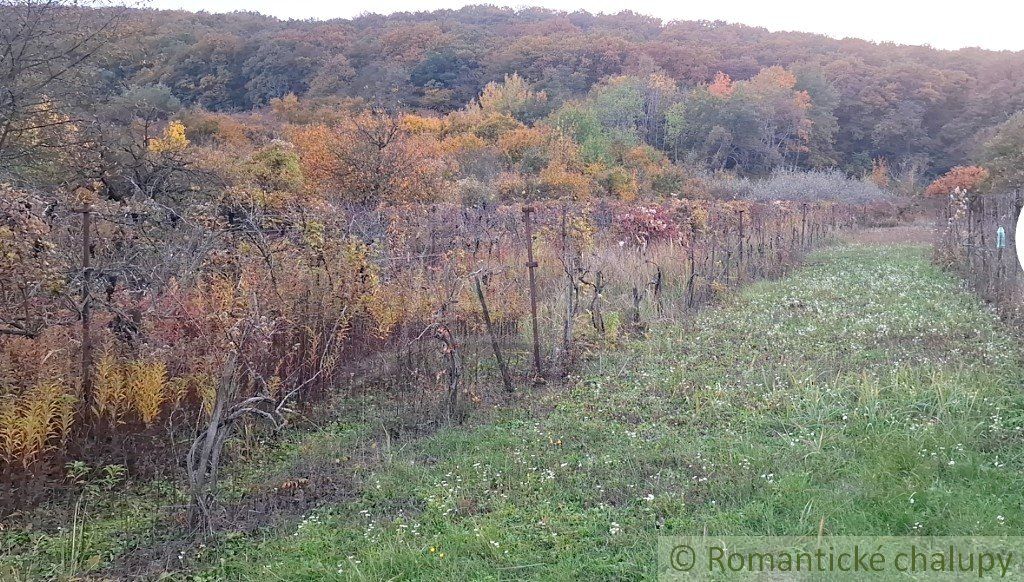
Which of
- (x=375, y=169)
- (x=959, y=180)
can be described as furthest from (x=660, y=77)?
Result: (x=375, y=169)

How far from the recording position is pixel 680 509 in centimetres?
376

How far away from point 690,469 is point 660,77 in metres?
58.5

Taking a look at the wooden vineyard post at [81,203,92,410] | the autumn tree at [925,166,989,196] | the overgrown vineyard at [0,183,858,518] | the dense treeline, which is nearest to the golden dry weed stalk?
the overgrown vineyard at [0,183,858,518]

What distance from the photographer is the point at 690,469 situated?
4340 millimetres

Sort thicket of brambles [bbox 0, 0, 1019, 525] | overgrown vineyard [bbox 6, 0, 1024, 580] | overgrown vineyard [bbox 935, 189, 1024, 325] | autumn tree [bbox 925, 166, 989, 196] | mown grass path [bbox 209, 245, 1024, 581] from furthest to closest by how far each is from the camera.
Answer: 1. autumn tree [bbox 925, 166, 989, 196]
2. overgrown vineyard [bbox 935, 189, 1024, 325]
3. thicket of brambles [bbox 0, 0, 1019, 525]
4. overgrown vineyard [bbox 6, 0, 1024, 580]
5. mown grass path [bbox 209, 245, 1024, 581]

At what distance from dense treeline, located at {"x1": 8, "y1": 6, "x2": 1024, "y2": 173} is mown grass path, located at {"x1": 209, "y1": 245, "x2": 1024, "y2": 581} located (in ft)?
143

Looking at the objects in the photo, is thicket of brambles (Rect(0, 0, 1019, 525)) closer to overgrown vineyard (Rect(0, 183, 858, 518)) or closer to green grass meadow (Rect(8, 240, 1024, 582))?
overgrown vineyard (Rect(0, 183, 858, 518))

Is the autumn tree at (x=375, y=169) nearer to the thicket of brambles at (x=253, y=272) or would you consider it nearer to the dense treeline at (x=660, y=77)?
the thicket of brambles at (x=253, y=272)

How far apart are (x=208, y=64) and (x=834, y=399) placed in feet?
180

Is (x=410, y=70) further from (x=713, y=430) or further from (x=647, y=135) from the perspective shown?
(x=713, y=430)

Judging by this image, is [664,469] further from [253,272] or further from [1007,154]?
[1007,154]

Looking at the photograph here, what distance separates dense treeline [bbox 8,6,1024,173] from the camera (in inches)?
2064

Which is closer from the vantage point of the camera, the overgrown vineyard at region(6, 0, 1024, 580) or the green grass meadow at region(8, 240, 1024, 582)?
the green grass meadow at region(8, 240, 1024, 582)

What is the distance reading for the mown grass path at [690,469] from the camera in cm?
344
